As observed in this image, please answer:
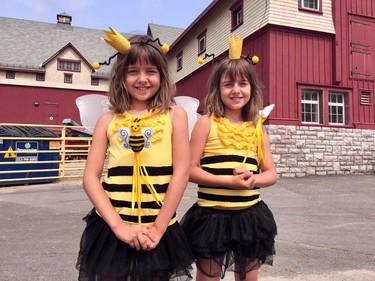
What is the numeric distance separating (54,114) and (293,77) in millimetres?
21684

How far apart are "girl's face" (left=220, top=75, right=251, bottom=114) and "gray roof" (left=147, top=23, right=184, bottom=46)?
23540mm

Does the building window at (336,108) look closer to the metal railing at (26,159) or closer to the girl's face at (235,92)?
the metal railing at (26,159)

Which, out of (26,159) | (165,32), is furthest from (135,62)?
(165,32)

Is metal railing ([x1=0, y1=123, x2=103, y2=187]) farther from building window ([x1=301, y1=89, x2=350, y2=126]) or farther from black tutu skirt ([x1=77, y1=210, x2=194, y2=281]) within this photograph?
black tutu skirt ([x1=77, y1=210, x2=194, y2=281])

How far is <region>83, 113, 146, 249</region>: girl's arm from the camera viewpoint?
1.54 meters

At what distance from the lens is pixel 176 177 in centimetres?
165

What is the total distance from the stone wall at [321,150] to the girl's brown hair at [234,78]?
29.4 ft

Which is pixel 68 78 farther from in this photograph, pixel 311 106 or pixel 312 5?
pixel 311 106

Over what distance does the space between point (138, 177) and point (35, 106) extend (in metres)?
28.4

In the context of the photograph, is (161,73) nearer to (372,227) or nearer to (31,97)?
(372,227)

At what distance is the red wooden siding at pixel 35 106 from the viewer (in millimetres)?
26547

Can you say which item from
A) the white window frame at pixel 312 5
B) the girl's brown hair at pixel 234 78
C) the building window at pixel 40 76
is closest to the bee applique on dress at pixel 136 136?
the girl's brown hair at pixel 234 78

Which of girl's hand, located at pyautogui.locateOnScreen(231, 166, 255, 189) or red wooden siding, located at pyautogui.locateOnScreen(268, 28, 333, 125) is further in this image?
red wooden siding, located at pyautogui.locateOnScreen(268, 28, 333, 125)

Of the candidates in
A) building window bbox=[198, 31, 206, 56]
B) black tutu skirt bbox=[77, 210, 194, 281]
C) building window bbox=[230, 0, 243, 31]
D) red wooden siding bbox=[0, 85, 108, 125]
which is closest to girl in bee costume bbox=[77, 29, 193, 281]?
black tutu skirt bbox=[77, 210, 194, 281]
